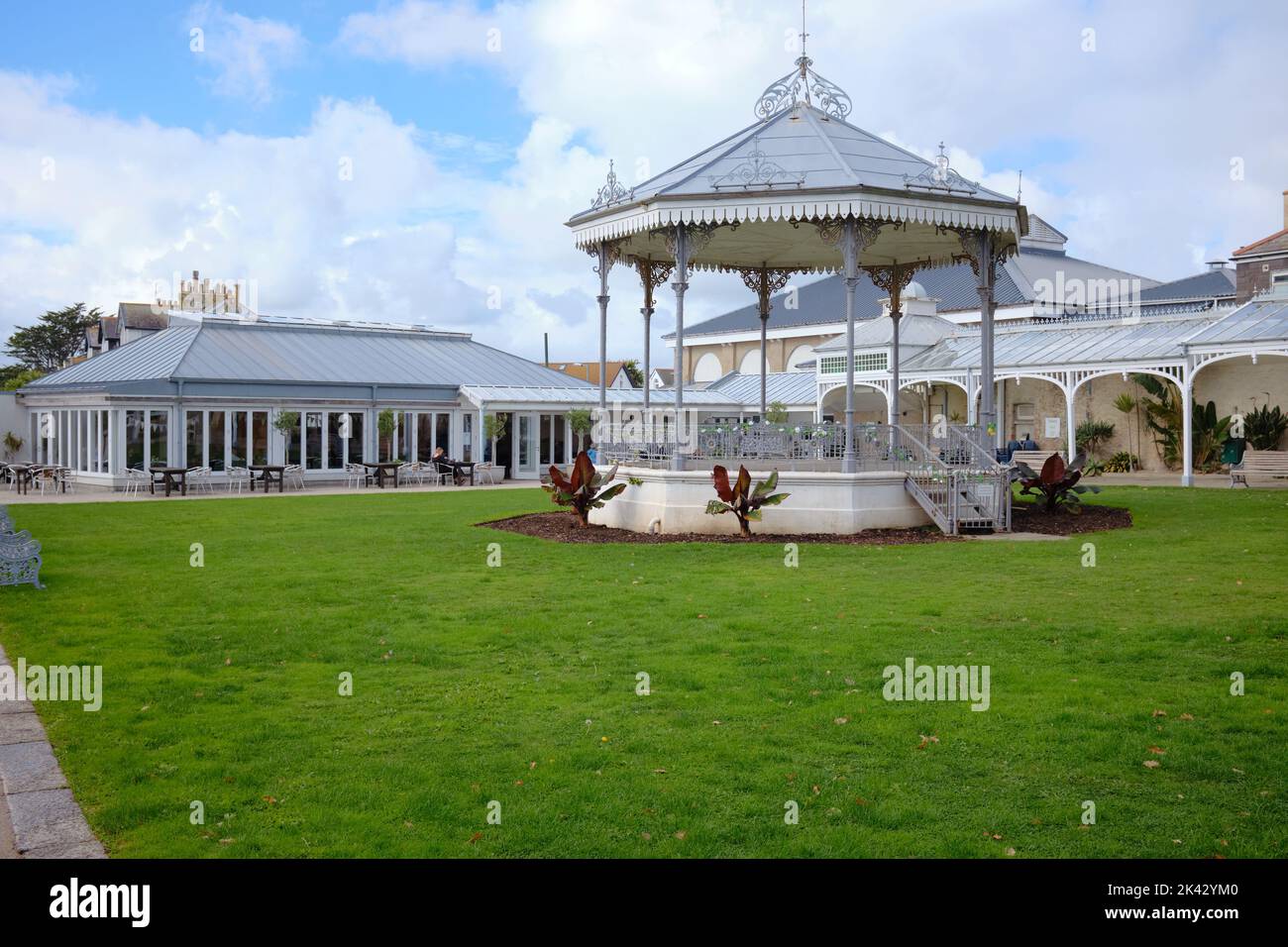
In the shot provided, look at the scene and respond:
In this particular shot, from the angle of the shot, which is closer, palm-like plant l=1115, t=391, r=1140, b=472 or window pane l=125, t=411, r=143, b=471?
window pane l=125, t=411, r=143, b=471

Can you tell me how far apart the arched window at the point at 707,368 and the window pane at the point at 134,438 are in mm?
33490

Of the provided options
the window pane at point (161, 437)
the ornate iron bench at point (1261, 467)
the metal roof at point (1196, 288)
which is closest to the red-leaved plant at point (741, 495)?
the ornate iron bench at point (1261, 467)

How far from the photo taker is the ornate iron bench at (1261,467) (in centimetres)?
2480

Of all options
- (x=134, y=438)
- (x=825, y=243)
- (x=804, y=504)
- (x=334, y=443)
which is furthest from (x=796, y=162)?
(x=134, y=438)

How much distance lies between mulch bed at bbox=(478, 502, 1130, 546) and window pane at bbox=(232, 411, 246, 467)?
50.9 ft

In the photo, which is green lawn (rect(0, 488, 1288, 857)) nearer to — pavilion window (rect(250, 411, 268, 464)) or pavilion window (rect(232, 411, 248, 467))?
pavilion window (rect(232, 411, 248, 467))

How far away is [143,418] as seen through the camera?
96.5 ft

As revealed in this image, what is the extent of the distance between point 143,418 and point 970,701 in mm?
27669

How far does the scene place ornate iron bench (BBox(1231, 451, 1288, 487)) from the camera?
81.4 feet

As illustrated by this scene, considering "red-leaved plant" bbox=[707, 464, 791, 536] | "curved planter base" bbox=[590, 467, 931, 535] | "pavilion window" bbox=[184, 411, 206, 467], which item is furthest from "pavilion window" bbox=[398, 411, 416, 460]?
"red-leaved plant" bbox=[707, 464, 791, 536]

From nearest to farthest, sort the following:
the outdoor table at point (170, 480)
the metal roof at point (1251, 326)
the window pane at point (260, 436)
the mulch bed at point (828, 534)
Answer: the mulch bed at point (828, 534) → the metal roof at point (1251, 326) → the outdoor table at point (170, 480) → the window pane at point (260, 436)

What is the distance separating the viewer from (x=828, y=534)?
50.3 ft

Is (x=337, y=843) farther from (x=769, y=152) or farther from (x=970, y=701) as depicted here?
(x=769, y=152)

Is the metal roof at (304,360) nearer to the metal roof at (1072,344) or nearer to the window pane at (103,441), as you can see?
the window pane at (103,441)
